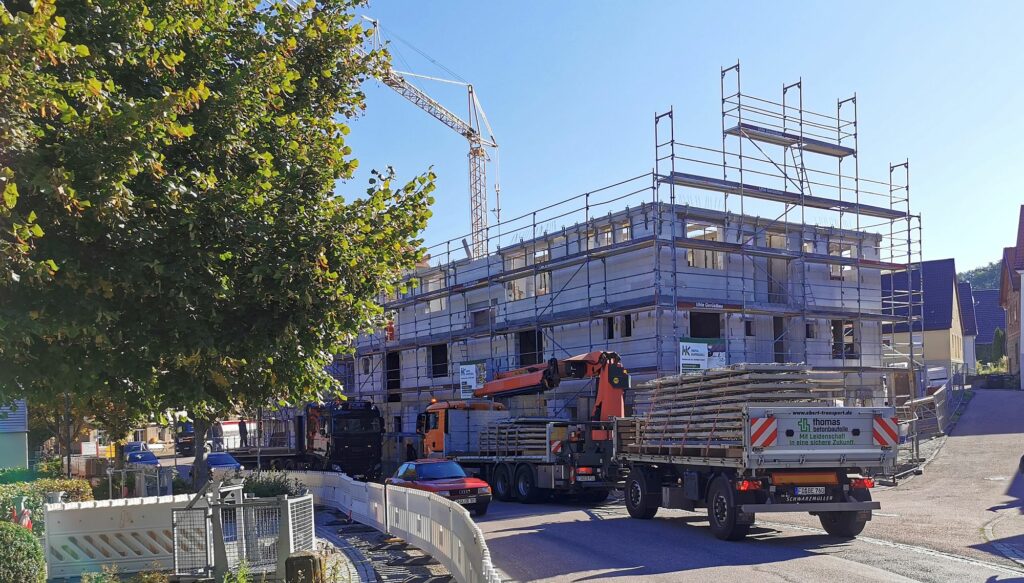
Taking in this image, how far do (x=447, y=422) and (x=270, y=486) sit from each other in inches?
312

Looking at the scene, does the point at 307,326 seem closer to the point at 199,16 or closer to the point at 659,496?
the point at 199,16

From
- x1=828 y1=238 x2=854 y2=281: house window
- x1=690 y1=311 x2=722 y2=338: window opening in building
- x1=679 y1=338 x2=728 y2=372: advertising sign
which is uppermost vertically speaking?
x1=828 y1=238 x2=854 y2=281: house window

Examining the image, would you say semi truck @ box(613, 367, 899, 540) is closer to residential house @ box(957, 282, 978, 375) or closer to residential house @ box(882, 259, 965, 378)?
residential house @ box(882, 259, 965, 378)

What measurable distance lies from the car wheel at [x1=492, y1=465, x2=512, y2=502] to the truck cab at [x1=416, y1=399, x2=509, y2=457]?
8.94 feet

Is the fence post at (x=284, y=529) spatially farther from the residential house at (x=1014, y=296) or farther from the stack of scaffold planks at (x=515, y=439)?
the residential house at (x=1014, y=296)

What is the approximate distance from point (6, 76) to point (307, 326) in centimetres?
462

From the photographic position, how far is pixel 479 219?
2623 inches

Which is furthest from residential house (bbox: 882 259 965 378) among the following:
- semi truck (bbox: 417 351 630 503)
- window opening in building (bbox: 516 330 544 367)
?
semi truck (bbox: 417 351 630 503)

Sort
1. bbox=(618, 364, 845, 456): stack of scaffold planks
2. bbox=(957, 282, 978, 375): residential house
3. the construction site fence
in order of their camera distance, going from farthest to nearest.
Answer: bbox=(957, 282, 978, 375): residential house, bbox=(618, 364, 845, 456): stack of scaffold planks, the construction site fence

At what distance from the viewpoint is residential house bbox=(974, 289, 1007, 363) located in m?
72.8

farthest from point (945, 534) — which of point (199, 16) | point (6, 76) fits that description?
point (6, 76)

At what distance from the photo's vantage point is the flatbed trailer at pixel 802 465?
50.1ft

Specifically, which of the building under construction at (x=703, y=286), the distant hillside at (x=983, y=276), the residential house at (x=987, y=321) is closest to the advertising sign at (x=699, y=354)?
the building under construction at (x=703, y=286)

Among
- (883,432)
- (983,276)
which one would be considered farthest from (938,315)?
(983,276)
